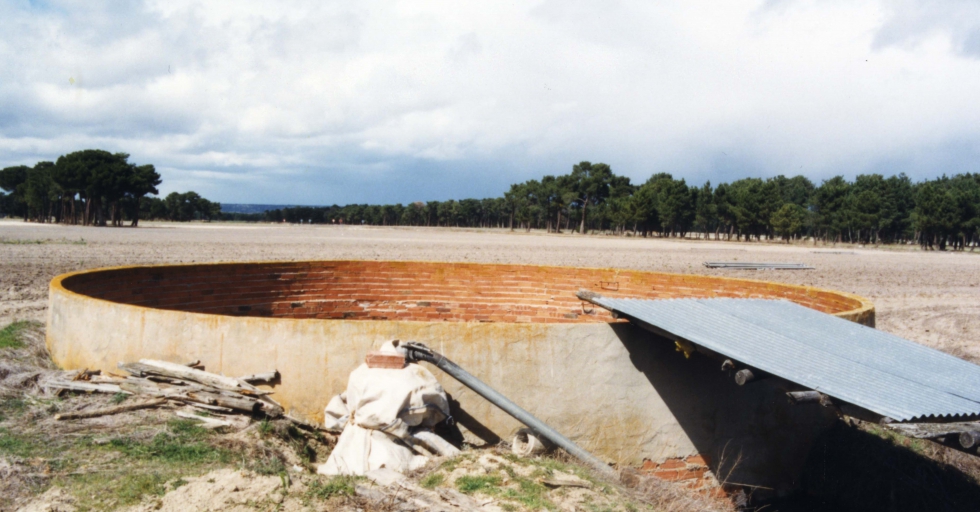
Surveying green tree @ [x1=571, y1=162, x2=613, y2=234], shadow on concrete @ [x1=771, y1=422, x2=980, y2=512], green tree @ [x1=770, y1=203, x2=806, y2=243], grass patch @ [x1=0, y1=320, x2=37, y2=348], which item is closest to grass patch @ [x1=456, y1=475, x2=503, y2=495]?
shadow on concrete @ [x1=771, y1=422, x2=980, y2=512]

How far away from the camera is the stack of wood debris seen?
4797mm

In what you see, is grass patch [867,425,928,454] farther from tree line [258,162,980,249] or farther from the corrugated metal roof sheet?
tree line [258,162,980,249]

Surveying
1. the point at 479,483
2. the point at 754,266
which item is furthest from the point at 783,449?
the point at 754,266

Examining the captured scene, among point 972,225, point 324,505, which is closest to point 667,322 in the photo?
point 324,505

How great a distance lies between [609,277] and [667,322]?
4.39 metres

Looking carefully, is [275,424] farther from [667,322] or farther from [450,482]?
[667,322]

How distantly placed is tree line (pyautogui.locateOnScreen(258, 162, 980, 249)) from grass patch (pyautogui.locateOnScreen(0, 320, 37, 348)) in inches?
2639

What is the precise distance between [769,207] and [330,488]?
72.3 m

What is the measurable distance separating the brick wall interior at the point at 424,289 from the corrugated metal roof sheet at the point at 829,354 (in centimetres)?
253

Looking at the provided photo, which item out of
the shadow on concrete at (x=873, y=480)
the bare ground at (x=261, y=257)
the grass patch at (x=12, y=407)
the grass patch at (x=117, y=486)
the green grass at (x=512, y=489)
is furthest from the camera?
the shadow on concrete at (x=873, y=480)

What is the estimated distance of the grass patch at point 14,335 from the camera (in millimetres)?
7035

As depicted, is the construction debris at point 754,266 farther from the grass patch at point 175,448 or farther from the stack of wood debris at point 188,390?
the grass patch at point 175,448

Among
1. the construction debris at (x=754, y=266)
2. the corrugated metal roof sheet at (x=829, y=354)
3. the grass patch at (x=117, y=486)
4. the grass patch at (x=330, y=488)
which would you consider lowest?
the grass patch at (x=330, y=488)

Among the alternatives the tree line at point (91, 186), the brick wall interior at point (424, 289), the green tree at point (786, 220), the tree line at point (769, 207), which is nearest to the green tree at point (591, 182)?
the tree line at point (769, 207)
